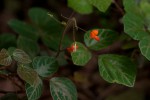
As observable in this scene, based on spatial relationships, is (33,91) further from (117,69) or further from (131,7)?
(131,7)

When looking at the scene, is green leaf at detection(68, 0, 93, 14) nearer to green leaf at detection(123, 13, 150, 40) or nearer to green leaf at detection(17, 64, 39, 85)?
green leaf at detection(123, 13, 150, 40)

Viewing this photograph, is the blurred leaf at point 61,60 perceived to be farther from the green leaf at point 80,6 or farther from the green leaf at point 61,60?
the green leaf at point 80,6

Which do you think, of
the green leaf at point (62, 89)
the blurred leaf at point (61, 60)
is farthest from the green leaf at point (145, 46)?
the blurred leaf at point (61, 60)

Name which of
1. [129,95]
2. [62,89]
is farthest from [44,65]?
[129,95]

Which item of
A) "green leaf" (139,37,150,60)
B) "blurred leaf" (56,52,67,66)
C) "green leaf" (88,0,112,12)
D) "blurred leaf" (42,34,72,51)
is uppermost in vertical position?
"green leaf" (88,0,112,12)

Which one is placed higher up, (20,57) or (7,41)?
(20,57)

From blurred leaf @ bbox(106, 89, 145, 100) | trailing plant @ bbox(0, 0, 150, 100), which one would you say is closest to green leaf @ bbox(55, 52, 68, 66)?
trailing plant @ bbox(0, 0, 150, 100)
